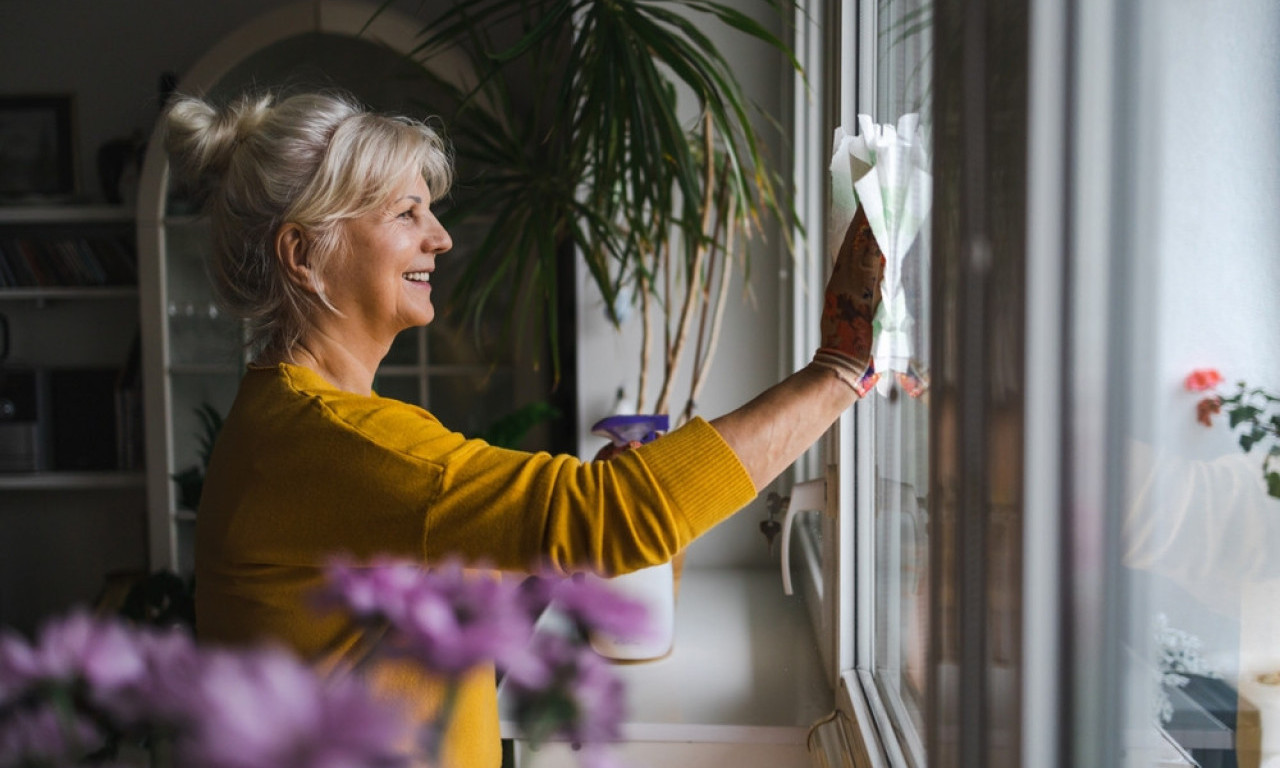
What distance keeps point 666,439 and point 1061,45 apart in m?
0.54

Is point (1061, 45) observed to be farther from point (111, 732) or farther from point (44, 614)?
point (44, 614)

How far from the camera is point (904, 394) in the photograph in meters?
1.08

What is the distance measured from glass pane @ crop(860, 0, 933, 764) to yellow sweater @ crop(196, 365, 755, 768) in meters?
0.18

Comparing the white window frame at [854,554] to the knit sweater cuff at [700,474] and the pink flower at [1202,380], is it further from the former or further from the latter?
the pink flower at [1202,380]

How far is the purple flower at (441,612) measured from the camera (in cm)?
31

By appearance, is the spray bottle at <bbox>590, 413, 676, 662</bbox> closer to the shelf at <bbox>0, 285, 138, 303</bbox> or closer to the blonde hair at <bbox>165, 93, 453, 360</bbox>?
the blonde hair at <bbox>165, 93, 453, 360</bbox>

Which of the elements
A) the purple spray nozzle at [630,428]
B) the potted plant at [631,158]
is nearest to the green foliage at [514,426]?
the potted plant at [631,158]

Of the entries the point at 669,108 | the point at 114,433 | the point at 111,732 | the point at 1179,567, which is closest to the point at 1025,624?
the point at 1179,567

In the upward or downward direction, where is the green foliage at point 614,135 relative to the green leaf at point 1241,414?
upward

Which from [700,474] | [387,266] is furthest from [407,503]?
[387,266]

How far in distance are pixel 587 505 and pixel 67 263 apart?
3.57 m

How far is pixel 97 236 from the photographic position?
3863 mm

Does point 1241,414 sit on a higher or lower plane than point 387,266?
lower

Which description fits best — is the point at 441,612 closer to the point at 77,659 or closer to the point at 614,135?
the point at 77,659
